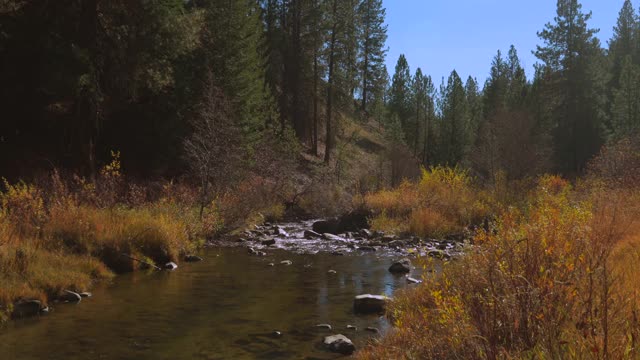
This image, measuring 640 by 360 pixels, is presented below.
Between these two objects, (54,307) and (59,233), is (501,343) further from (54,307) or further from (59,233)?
(59,233)

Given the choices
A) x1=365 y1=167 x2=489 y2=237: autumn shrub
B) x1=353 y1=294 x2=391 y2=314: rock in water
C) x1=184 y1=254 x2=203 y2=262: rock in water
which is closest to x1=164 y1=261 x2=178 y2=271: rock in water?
x1=184 y1=254 x2=203 y2=262: rock in water

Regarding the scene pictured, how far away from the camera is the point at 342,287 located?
34.8 feet

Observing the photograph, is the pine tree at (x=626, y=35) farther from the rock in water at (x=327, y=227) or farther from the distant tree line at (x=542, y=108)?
the rock in water at (x=327, y=227)

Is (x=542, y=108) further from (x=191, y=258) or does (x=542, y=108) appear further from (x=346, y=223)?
(x=191, y=258)

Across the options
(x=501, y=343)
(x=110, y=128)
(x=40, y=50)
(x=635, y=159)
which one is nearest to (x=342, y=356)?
(x=501, y=343)

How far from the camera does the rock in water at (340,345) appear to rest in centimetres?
658

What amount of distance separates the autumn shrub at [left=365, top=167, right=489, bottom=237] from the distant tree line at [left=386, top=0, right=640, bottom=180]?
1242 centimetres

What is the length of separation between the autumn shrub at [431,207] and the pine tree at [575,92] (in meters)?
34.6

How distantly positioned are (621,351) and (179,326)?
19.9 feet

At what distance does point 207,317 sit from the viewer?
8125 millimetres

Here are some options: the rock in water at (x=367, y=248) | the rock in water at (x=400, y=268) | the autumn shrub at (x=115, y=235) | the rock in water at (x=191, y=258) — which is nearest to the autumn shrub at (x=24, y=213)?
the autumn shrub at (x=115, y=235)

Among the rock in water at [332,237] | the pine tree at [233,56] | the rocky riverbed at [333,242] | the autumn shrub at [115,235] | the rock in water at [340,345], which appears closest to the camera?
the rock in water at [340,345]

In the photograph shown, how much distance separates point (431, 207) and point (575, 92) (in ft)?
132

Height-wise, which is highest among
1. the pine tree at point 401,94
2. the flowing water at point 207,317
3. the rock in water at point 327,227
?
the pine tree at point 401,94
